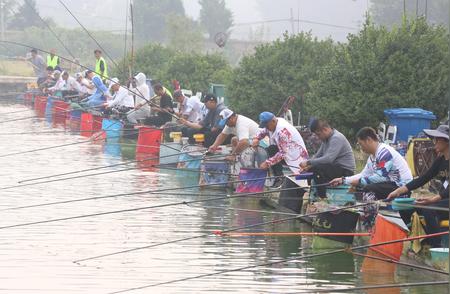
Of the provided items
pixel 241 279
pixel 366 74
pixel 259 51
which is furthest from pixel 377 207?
pixel 259 51

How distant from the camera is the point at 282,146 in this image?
15992mm

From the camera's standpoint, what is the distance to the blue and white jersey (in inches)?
502

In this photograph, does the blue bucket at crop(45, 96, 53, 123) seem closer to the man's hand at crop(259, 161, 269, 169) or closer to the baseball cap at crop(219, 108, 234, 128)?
the baseball cap at crop(219, 108, 234, 128)

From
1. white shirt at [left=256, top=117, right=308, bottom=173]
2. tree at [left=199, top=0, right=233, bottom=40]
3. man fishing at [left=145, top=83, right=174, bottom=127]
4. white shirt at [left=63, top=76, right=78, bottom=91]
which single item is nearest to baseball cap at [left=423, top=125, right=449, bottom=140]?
white shirt at [left=256, top=117, right=308, bottom=173]

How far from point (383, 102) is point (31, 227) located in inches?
269

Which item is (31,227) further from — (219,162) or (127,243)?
(219,162)

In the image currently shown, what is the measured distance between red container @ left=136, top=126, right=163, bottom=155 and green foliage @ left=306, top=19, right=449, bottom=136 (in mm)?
4112

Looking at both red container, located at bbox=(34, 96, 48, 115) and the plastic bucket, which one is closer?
the plastic bucket

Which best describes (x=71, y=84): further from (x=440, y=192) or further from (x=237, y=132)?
(x=440, y=192)

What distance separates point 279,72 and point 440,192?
12.4m

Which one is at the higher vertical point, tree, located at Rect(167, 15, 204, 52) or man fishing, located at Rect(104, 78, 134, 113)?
tree, located at Rect(167, 15, 204, 52)

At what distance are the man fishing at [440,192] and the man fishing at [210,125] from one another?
311 inches

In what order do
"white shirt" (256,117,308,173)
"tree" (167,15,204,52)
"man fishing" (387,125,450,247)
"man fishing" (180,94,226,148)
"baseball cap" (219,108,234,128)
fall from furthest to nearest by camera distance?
1. "tree" (167,15,204,52)
2. "man fishing" (180,94,226,148)
3. "baseball cap" (219,108,234,128)
4. "white shirt" (256,117,308,173)
5. "man fishing" (387,125,450,247)

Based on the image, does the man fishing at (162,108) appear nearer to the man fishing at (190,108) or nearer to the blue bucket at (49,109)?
the man fishing at (190,108)
